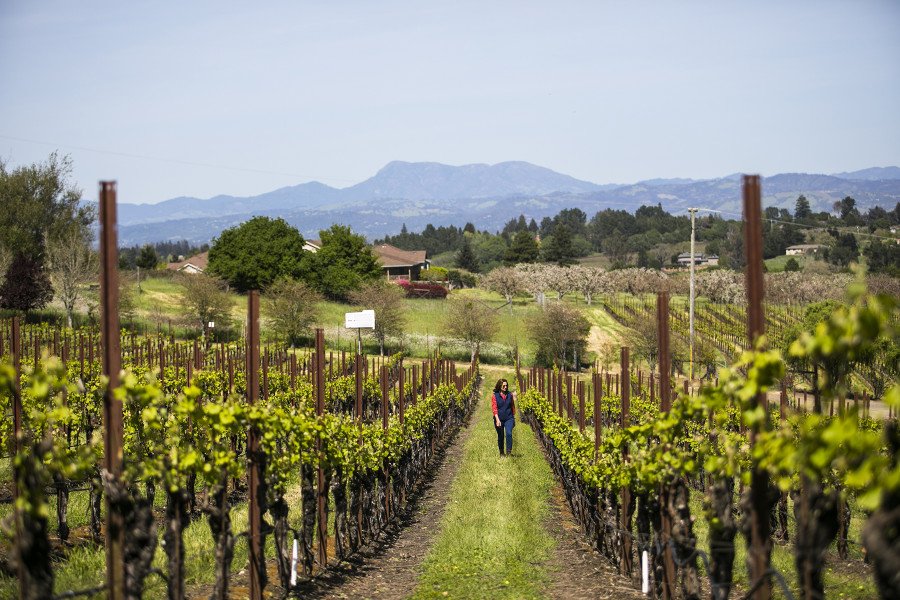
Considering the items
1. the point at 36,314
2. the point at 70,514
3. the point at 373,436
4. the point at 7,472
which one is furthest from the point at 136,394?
the point at 36,314

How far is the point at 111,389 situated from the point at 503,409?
452 inches

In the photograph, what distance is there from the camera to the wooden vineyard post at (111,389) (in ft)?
16.7

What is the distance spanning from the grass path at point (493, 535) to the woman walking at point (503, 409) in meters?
0.45

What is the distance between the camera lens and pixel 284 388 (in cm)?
1983

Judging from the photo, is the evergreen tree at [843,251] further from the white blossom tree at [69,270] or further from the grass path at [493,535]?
the grass path at [493,535]

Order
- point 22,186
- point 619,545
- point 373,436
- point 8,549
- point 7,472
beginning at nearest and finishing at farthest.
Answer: point 8,549, point 619,545, point 373,436, point 7,472, point 22,186

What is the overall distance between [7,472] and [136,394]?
8.65 meters

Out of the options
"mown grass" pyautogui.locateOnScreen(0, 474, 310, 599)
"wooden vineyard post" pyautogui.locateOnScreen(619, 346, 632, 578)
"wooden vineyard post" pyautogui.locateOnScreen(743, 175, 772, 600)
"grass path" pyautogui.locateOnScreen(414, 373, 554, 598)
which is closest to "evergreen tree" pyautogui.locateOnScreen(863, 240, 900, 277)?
"grass path" pyautogui.locateOnScreen(414, 373, 554, 598)

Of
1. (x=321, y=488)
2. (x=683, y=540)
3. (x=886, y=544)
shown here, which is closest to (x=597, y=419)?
(x=321, y=488)

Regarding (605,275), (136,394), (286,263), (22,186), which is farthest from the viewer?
(605,275)

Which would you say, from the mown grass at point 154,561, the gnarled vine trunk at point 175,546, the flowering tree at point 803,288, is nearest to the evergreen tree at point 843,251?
the flowering tree at point 803,288

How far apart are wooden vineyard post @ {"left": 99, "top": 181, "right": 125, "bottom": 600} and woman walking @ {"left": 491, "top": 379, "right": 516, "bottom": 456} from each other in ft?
35.4

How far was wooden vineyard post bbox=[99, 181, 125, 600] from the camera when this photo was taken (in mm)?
5094

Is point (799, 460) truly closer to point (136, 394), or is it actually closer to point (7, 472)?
point (136, 394)
